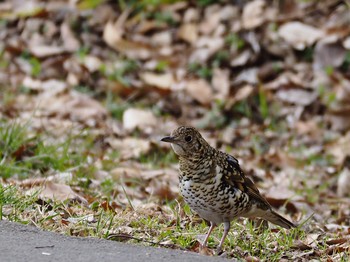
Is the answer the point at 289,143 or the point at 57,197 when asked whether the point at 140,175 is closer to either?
the point at 57,197

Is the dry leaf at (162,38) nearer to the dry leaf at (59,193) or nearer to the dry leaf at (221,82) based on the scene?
the dry leaf at (221,82)

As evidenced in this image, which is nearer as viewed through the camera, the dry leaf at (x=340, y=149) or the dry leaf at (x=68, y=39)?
the dry leaf at (x=340, y=149)

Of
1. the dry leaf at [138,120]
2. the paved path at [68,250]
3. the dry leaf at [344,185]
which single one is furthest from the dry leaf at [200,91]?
the paved path at [68,250]

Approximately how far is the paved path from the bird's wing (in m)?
0.70

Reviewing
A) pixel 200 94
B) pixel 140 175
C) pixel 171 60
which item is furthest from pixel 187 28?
pixel 140 175

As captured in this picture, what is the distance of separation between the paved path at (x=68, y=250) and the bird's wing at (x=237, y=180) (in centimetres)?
70

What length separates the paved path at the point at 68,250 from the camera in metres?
4.70

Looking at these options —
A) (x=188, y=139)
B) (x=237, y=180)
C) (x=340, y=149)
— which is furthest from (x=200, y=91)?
(x=188, y=139)

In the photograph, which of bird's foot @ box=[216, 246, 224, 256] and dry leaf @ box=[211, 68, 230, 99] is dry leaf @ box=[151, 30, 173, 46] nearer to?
dry leaf @ box=[211, 68, 230, 99]

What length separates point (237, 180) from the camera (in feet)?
18.4

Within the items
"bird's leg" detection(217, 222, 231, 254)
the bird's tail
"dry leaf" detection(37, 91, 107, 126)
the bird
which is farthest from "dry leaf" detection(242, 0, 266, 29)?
"bird's leg" detection(217, 222, 231, 254)

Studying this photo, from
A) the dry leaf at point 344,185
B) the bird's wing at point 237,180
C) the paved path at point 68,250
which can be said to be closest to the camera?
the paved path at point 68,250

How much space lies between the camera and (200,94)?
10.9 m

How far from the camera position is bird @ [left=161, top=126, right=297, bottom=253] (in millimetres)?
5328
